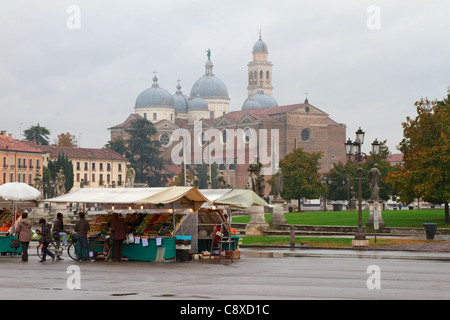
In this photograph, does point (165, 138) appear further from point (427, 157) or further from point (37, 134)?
point (427, 157)

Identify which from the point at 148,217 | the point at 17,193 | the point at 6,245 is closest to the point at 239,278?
the point at 148,217

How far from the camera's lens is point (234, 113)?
18400 cm

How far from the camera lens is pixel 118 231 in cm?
2558

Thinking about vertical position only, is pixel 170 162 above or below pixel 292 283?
above

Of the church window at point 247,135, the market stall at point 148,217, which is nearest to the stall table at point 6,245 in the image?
the market stall at point 148,217

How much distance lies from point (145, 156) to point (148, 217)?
125 m

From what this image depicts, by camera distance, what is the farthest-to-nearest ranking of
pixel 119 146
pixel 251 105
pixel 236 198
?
pixel 251 105 → pixel 119 146 → pixel 236 198

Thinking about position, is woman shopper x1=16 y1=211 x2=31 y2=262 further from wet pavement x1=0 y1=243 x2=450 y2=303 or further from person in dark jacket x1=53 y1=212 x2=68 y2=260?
person in dark jacket x1=53 y1=212 x2=68 y2=260

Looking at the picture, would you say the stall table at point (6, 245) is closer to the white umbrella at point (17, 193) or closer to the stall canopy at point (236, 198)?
the white umbrella at point (17, 193)

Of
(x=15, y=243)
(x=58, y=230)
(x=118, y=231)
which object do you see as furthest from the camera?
(x=58, y=230)

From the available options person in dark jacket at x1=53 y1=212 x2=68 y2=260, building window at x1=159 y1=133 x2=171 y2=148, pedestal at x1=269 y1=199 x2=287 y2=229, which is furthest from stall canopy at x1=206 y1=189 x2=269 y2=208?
building window at x1=159 y1=133 x2=171 y2=148

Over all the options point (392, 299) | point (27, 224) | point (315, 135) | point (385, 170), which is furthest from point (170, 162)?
point (392, 299)
